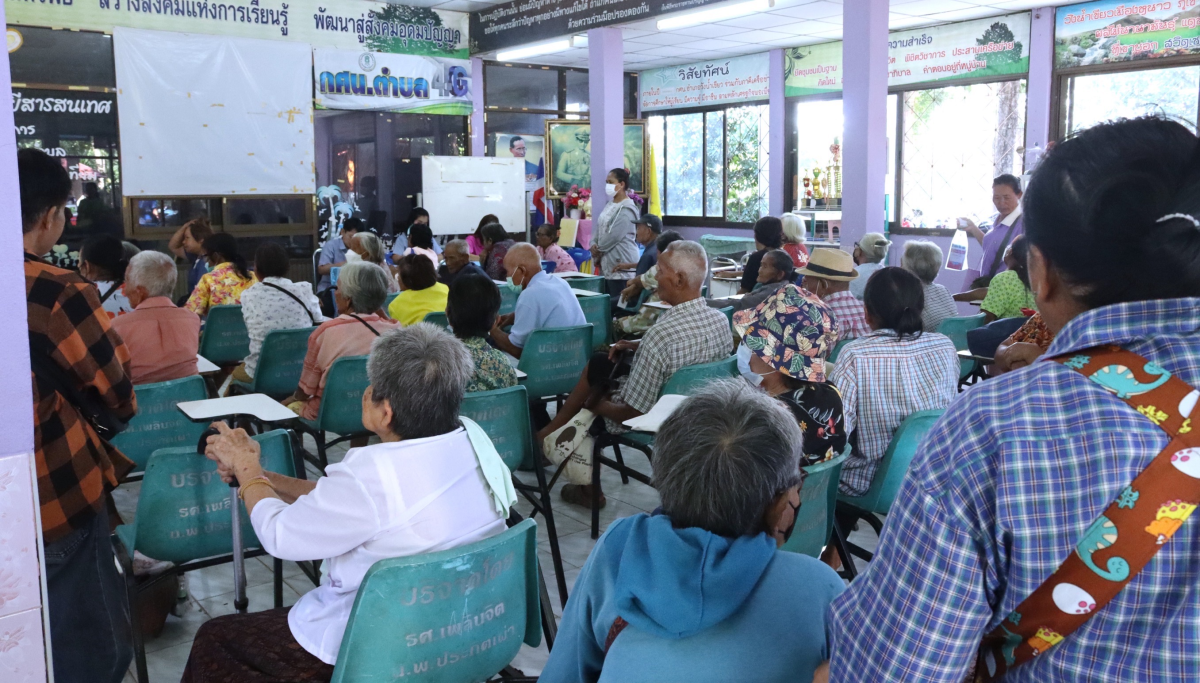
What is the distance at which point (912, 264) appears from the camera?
5.04 m

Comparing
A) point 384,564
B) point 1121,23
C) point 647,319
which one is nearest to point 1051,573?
point 384,564

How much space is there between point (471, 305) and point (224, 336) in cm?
225

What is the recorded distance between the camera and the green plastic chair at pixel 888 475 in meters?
2.72

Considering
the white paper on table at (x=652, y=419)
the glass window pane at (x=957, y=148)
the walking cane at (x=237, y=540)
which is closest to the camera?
the walking cane at (x=237, y=540)

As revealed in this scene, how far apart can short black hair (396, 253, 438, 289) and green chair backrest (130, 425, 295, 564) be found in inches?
99.4

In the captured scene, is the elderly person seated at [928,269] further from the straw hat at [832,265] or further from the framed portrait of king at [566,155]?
the framed portrait of king at [566,155]

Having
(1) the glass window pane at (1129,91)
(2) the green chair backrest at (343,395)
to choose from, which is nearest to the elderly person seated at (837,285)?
(2) the green chair backrest at (343,395)

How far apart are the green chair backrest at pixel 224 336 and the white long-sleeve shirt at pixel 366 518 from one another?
337 cm

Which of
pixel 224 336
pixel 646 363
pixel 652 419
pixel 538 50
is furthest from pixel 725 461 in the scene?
pixel 538 50

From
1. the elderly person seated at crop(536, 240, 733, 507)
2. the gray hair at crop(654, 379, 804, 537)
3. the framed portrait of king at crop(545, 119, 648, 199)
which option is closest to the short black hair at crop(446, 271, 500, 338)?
the elderly person seated at crop(536, 240, 733, 507)

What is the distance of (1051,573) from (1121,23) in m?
9.26

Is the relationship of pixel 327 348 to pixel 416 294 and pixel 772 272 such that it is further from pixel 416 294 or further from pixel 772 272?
pixel 772 272

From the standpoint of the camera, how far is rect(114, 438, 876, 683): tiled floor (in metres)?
2.80

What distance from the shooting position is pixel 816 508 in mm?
2449
